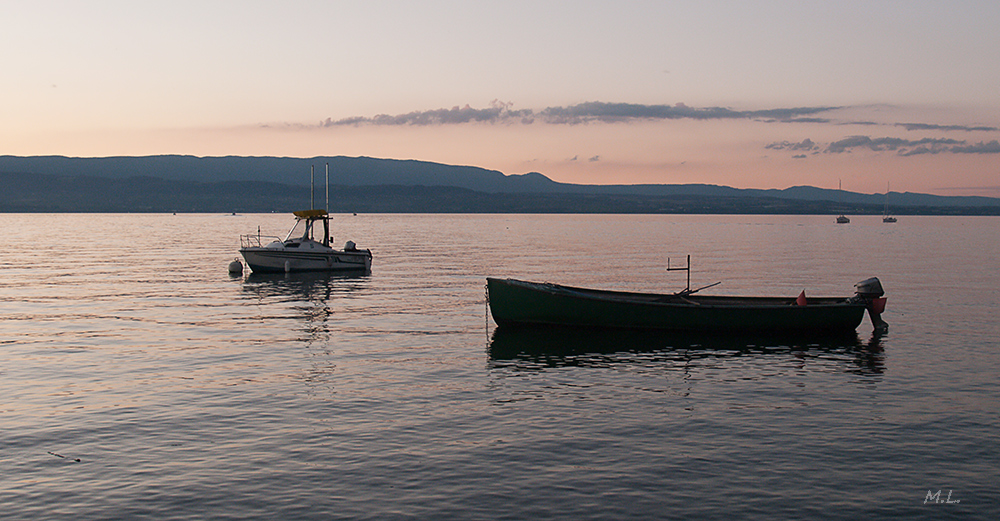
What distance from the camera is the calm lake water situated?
13.2 m

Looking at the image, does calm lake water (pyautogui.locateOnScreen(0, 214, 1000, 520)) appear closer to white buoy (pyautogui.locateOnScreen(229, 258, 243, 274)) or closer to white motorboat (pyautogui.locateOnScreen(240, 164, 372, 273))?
white motorboat (pyautogui.locateOnScreen(240, 164, 372, 273))

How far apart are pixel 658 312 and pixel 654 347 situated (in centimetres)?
251

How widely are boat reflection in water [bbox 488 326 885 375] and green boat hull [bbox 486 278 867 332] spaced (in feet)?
1.23

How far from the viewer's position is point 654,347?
28.7 metres

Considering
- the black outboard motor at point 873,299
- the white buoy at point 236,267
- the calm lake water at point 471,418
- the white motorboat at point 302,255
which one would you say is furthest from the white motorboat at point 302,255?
the black outboard motor at point 873,299

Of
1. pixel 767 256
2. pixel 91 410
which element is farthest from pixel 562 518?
pixel 767 256

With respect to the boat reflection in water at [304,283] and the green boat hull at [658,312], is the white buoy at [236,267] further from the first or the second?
the green boat hull at [658,312]

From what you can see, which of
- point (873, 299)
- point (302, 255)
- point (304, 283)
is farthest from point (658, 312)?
point (302, 255)

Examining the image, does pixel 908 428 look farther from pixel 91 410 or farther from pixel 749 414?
pixel 91 410

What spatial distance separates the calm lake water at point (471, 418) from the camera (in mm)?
13195

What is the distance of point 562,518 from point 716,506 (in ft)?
8.27

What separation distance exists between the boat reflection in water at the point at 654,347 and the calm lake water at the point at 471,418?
0.19m

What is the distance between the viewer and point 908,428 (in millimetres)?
17844

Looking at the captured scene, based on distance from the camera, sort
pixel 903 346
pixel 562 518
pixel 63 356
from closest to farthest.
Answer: pixel 562 518
pixel 63 356
pixel 903 346
